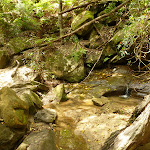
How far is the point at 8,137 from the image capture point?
2.71m

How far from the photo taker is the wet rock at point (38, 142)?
104 inches

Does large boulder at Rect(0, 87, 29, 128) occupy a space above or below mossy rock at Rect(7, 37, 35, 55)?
below

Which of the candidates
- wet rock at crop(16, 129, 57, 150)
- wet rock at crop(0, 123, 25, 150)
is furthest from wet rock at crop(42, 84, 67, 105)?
wet rock at crop(0, 123, 25, 150)

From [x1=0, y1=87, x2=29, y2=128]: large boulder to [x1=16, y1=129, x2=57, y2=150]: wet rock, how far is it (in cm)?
37

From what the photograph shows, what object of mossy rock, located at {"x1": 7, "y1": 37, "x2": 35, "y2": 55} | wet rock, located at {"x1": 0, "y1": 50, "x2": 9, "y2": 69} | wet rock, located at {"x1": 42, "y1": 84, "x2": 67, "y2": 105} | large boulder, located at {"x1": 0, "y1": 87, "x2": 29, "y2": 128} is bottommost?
wet rock, located at {"x1": 42, "y1": 84, "x2": 67, "y2": 105}

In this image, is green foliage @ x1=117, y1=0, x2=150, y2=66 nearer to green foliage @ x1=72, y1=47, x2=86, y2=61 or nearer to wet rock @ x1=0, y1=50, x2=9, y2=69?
green foliage @ x1=72, y1=47, x2=86, y2=61

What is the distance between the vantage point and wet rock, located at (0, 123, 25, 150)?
8.70ft

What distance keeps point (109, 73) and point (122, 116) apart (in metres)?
4.89

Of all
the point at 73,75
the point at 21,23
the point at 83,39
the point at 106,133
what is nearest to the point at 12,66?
the point at 21,23

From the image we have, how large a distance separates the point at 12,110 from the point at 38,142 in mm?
967

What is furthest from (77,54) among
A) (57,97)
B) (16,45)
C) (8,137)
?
(8,137)

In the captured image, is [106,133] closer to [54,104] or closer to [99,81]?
[54,104]

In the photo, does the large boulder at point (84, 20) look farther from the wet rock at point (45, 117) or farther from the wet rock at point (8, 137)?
the wet rock at point (8, 137)

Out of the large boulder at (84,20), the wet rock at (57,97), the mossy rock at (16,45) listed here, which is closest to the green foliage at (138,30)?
the wet rock at (57,97)
